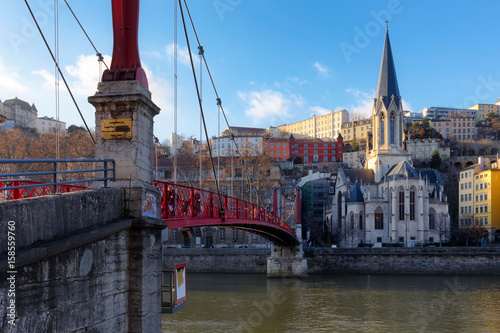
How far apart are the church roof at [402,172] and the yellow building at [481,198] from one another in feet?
23.2

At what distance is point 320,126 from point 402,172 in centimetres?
7071

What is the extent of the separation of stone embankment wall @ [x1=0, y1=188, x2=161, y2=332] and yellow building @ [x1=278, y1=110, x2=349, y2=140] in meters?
109

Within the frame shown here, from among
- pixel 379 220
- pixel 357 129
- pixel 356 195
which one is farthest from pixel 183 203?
pixel 357 129

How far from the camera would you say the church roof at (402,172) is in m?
57.2

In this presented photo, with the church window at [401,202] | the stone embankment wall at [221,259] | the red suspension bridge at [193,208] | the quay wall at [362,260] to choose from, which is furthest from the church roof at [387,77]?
the red suspension bridge at [193,208]

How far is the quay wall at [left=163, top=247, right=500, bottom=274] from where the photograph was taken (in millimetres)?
40781

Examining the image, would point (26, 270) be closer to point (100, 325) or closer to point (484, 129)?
point (100, 325)

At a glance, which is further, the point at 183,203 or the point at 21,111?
the point at 21,111

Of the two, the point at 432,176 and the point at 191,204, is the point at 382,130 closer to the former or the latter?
the point at 432,176

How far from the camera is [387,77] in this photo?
67.4 metres

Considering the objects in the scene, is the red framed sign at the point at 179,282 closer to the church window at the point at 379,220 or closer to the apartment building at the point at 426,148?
the church window at the point at 379,220

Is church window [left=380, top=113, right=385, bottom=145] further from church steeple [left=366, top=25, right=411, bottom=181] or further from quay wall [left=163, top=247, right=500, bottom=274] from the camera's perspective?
quay wall [left=163, top=247, right=500, bottom=274]

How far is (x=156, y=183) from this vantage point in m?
10.1

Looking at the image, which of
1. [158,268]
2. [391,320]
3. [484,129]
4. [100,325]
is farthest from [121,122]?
[484,129]
